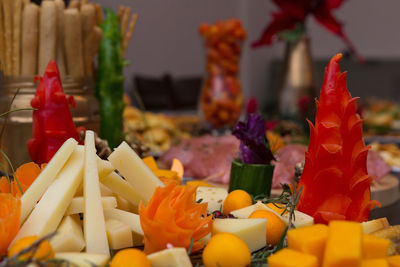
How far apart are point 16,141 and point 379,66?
4.54 metres

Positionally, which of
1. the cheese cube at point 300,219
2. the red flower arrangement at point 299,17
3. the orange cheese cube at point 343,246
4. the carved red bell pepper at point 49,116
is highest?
the red flower arrangement at point 299,17

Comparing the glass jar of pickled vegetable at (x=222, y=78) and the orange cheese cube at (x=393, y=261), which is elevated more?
the glass jar of pickled vegetable at (x=222, y=78)

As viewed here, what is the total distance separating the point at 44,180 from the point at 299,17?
1.33m

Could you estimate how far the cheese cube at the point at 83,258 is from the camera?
1.21 feet

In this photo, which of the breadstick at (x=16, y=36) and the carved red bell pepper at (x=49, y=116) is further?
the breadstick at (x=16, y=36)

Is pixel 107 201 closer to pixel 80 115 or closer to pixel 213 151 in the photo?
pixel 80 115

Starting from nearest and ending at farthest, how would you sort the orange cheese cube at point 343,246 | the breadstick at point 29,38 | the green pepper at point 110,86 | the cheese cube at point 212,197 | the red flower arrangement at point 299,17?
1. the orange cheese cube at point 343,246
2. the cheese cube at point 212,197
3. the breadstick at point 29,38
4. the green pepper at point 110,86
5. the red flower arrangement at point 299,17

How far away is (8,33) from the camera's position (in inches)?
28.0

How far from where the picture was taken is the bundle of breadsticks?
0.71 m

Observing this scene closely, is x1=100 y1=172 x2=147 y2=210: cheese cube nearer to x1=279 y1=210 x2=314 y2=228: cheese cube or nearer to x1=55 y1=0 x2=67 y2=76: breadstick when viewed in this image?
x1=279 y1=210 x2=314 y2=228: cheese cube

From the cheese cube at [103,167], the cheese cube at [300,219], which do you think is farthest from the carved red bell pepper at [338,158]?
the cheese cube at [103,167]

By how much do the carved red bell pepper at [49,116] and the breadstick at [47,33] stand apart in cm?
16

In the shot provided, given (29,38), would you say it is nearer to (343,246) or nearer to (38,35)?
(38,35)

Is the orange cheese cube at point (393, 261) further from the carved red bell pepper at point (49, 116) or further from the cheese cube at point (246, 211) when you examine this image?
the carved red bell pepper at point (49, 116)
